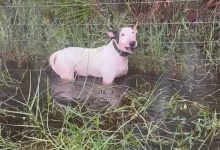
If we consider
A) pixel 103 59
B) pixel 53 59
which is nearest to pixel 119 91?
pixel 103 59

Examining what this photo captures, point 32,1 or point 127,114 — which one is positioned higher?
point 32,1

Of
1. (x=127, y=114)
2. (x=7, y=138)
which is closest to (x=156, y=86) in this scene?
(x=127, y=114)

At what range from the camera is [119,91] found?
3479mm

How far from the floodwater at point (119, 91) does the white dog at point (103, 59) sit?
77 millimetres

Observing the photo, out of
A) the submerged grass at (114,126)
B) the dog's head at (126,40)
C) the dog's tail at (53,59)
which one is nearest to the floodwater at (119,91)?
the submerged grass at (114,126)

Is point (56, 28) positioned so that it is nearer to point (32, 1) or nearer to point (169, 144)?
point (32, 1)

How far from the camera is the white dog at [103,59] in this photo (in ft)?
11.9

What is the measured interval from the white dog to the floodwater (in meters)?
0.08

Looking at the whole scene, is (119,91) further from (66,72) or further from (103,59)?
(66,72)

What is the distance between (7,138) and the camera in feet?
8.39

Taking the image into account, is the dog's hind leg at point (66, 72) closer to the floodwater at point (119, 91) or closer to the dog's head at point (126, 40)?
the floodwater at point (119, 91)

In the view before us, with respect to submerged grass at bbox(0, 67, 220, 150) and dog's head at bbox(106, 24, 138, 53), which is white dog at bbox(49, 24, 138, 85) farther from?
submerged grass at bbox(0, 67, 220, 150)

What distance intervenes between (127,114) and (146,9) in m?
2.12

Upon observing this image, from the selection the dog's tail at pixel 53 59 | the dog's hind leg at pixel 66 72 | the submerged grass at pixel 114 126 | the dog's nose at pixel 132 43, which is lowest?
the submerged grass at pixel 114 126
